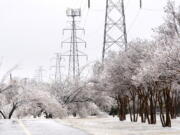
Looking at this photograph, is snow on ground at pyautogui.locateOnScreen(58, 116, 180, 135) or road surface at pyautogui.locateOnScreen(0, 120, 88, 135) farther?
snow on ground at pyautogui.locateOnScreen(58, 116, 180, 135)

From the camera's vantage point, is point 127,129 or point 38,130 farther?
point 127,129

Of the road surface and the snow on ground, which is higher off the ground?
the road surface

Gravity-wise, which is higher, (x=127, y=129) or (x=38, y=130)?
(x=38, y=130)

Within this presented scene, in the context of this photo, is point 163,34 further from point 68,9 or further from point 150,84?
point 68,9

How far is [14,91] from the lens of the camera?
197ft

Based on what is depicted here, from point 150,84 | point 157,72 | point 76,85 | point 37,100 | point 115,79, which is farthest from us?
point 76,85

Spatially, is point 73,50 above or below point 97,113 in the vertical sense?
above

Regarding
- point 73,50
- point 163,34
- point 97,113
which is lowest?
point 97,113

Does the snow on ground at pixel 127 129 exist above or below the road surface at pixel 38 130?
below

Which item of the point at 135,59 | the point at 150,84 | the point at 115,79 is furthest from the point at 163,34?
the point at 115,79

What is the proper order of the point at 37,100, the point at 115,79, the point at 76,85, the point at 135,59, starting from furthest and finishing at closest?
the point at 76,85
the point at 37,100
the point at 115,79
the point at 135,59

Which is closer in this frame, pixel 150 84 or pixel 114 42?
pixel 150 84

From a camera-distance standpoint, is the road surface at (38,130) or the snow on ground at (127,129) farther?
the snow on ground at (127,129)

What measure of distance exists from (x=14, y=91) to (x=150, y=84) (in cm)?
2986
